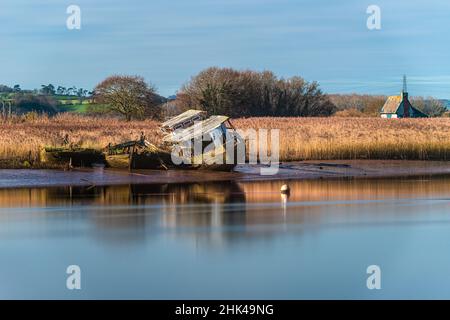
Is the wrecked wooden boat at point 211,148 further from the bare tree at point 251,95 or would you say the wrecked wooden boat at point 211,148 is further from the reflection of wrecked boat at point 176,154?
the bare tree at point 251,95

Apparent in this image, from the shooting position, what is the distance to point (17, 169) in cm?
3206

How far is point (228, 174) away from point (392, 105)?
49726mm

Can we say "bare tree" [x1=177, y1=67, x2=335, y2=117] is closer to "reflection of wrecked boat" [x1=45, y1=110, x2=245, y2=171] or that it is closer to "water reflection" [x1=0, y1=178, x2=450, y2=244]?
"reflection of wrecked boat" [x1=45, y1=110, x2=245, y2=171]

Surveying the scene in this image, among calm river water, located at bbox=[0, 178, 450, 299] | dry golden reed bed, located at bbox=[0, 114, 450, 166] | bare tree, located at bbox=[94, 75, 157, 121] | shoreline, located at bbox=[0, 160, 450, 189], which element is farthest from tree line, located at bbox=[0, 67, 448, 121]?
calm river water, located at bbox=[0, 178, 450, 299]

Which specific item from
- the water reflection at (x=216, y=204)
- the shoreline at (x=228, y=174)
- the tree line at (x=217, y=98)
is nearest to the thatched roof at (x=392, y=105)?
the tree line at (x=217, y=98)

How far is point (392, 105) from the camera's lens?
265 feet

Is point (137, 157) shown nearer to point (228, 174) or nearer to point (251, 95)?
point (228, 174)

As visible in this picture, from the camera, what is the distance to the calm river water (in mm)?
16984

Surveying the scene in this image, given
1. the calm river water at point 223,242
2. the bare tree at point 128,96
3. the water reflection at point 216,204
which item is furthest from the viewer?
the bare tree at point 128,96

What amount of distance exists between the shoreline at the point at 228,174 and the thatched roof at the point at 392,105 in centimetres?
4168

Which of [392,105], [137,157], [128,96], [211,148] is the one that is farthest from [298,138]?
[392,105]

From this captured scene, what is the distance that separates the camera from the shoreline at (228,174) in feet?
101

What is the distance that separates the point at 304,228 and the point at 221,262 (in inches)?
175
